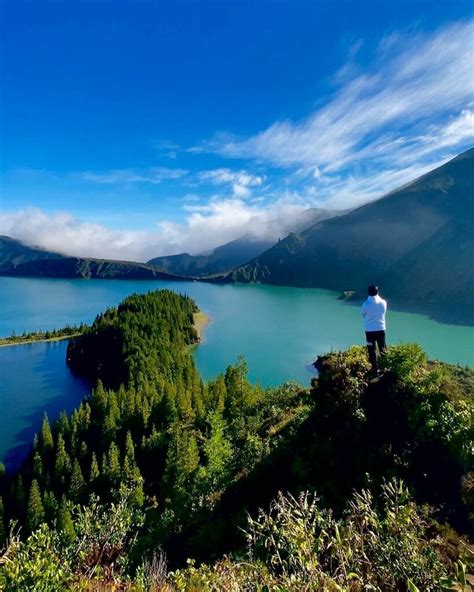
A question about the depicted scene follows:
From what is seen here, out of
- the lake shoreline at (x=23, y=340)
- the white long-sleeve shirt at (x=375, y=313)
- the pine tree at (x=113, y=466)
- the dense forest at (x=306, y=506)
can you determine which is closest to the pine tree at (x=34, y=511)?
the dense forest at (x=306, y=506)

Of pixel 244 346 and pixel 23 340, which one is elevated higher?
pixel 23 340

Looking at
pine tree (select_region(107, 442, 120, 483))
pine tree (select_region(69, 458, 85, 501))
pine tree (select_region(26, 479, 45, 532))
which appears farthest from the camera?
pine tree (select_region(107, 442, 120, 483))

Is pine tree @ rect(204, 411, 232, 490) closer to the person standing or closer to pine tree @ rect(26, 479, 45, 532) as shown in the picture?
pine tree @ rect(26, 479, 45, 532)

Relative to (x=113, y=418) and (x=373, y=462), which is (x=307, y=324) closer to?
(x=113, y=418)

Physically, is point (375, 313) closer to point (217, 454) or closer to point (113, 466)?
point (217, 454)

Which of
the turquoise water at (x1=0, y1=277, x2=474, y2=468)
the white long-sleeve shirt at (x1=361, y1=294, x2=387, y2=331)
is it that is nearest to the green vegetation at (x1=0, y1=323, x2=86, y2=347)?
the turquoise water at (x1=0, y1=277, x2=474, y2=468)

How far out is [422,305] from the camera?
174m

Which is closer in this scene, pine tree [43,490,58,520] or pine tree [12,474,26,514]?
pine tree [43,490,58,520]

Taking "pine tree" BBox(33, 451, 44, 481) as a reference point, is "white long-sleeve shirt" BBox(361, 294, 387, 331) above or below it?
above

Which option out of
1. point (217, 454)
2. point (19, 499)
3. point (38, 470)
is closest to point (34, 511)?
point (19, 499)

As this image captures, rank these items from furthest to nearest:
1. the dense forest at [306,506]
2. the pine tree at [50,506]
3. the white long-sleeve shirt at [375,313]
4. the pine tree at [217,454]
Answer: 1. the pine tree at [50,506]
2. the pine tree at [217,454]
3. the white long-sleeve shirt at [375,313]
4. the dense forest at [306,506]

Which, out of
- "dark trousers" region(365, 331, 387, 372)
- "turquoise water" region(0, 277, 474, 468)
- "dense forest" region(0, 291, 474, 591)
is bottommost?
"turquoise water" region(0, 277, 474, 468)

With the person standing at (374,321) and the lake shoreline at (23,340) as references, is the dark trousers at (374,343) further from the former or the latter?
the lake shoreline at (23,340)

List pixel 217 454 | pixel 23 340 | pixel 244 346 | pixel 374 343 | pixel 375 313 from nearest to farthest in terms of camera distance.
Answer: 1. pixel 375 313
2. pixel 374 343
3. pixel 217 454
4. pixel 244 346
5. pixel 23 340
